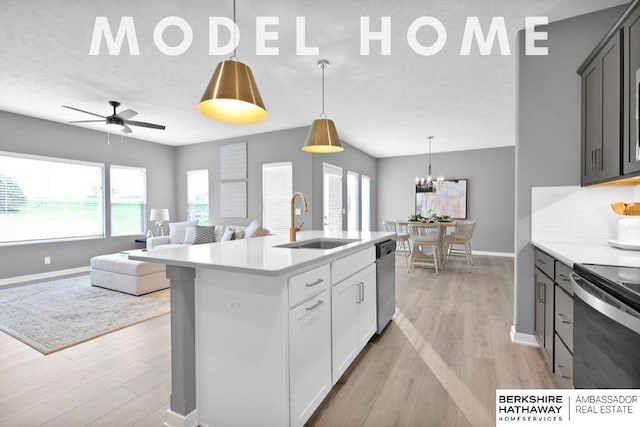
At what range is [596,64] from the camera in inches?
77.7

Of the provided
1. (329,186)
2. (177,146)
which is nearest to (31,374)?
(329,186)

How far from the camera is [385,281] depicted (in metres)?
2.71

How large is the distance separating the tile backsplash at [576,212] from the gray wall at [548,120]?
0.21 ft

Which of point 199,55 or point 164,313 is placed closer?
point 199,55

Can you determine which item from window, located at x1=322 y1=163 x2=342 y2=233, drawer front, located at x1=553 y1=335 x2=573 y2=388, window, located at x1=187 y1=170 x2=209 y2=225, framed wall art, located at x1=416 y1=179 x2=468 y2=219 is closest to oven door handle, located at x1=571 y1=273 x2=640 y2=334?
drawer front, located at x1=553 y1=335 x2=573 y2=388

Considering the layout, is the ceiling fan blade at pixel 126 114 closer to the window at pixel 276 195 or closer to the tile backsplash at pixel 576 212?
the window at pixel 276 195

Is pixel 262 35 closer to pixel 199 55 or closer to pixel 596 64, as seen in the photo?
pixel 199 55

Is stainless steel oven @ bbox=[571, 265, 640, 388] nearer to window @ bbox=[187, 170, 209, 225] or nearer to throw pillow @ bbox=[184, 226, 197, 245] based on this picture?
throw pillow @ bbox=[184, 226, 197, 245]

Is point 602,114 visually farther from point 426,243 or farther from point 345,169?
point 345,169

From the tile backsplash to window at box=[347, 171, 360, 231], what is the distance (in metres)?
4.60

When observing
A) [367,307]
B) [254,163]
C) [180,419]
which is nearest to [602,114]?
[367,307]

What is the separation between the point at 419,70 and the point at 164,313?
12.8ft

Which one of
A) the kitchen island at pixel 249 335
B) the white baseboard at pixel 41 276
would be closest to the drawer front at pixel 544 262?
the kitchen island at pixel 249 335

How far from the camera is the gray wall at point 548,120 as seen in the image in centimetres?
229
